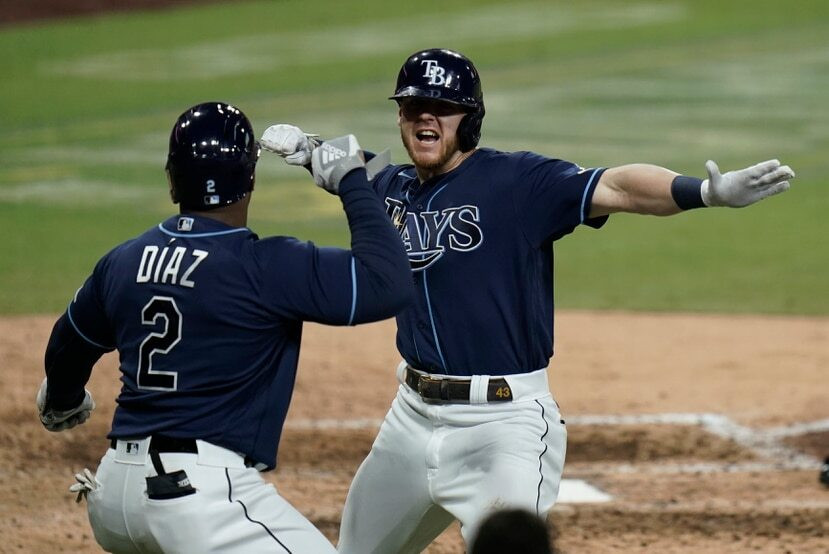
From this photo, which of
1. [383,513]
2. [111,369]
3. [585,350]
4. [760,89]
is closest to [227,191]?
[383,513]

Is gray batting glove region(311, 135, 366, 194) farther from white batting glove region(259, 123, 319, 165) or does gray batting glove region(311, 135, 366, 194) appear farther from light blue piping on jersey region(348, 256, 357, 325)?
white batting glove region(259, 123, 319, 165)

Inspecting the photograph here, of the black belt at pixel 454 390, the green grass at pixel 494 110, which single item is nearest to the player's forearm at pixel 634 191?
the black belt at pixel 454 390

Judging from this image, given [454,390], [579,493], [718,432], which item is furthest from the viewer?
[718,432]

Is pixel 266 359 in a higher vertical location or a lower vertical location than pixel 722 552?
higher

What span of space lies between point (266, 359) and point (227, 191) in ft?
1.59

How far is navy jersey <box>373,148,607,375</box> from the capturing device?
508 centimetres

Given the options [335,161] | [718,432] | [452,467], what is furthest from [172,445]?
[718,432]

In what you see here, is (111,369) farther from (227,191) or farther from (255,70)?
(255,70)

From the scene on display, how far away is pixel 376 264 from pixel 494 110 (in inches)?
562

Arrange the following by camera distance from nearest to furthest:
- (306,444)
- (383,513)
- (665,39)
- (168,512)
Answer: (168,512) < (383,513) < (306,444) < (665,39)

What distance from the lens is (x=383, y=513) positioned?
517cm

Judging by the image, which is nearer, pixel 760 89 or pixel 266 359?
pixel 266 359

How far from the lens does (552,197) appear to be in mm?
5070

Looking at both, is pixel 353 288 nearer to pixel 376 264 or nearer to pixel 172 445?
pixel 376 264
